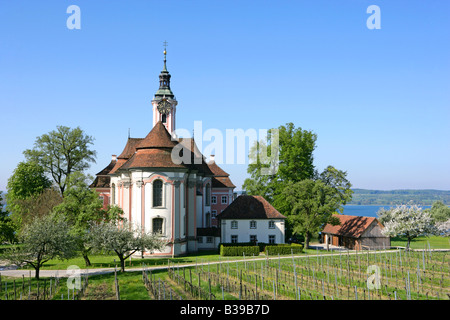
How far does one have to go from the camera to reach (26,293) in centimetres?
2466

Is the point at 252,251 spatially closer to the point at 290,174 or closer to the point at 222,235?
the point at 222,235

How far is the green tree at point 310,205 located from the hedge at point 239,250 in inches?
301

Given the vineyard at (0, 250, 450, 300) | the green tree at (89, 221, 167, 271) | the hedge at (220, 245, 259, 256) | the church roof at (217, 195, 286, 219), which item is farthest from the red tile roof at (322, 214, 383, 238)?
the green tree at (89, 221, 167, 271)

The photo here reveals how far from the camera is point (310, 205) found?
4997 cm

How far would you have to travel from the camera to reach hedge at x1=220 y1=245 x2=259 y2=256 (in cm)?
4356

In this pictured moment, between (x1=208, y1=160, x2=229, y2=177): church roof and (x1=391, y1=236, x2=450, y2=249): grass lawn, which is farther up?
(x1=208, y1=160, x2=229, y2=177): church roof

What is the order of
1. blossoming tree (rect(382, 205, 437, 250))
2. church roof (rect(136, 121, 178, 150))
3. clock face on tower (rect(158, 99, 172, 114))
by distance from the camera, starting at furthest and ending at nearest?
clock face on tower (rect(158, 99, 172, 114))
blossoming tree (rect(382, 205, 437, 250))
church roof (rect(136, 121, 178, 150))

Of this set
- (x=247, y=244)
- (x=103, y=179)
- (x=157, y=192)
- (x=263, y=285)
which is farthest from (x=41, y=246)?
(x=103, y=179)

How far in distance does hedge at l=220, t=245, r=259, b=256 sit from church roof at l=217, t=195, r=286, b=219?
17.9ft

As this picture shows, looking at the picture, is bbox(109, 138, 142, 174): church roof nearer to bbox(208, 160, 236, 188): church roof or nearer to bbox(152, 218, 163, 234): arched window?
bbox(208, 160, 236, 188): church roof

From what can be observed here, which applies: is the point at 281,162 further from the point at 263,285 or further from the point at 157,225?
the point at 263,285

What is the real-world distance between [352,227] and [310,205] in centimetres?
844

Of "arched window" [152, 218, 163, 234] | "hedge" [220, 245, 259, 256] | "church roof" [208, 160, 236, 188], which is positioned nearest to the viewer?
"arched window" [152, 218, 163, 234]
